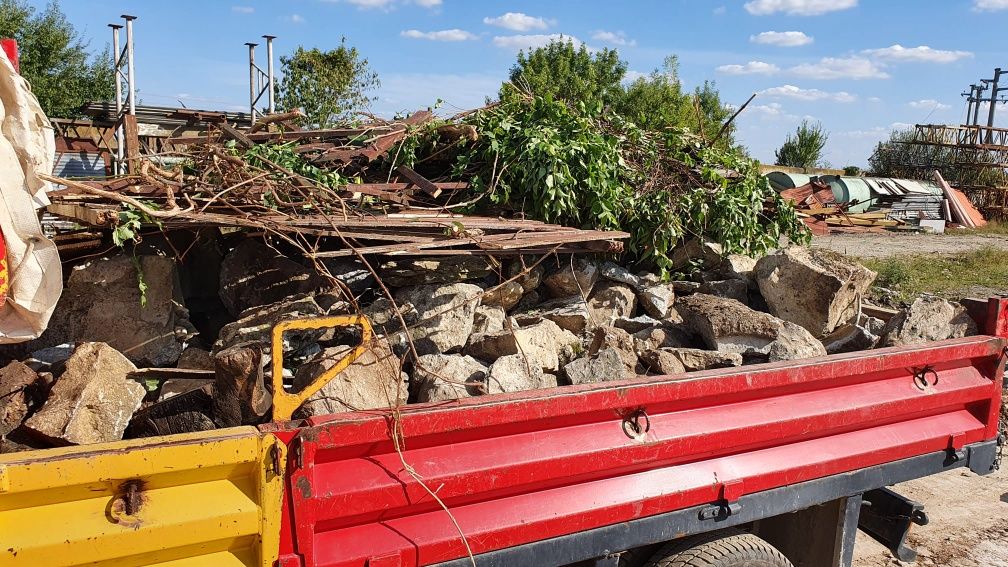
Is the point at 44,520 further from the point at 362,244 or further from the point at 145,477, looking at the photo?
the point at 362,244

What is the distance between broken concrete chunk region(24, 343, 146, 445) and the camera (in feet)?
8.11

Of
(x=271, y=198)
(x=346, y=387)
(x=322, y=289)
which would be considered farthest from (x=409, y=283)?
(x=346, y=387)

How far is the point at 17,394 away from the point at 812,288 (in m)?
3.89

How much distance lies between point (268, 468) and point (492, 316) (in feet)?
6.82

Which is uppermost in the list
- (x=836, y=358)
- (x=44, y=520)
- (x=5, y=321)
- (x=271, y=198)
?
(x=271, y=198)

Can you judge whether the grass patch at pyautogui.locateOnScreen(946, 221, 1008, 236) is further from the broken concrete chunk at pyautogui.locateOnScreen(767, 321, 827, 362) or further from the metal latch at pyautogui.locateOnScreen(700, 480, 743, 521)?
the metal latch at pyautogui.locateOnScreen(700, 480, 743, 521)

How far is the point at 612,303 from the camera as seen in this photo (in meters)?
4.46

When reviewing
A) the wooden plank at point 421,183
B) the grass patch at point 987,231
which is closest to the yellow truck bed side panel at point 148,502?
the wooden plank at point 421,183

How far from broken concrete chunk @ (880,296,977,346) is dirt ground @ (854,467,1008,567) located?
138cm

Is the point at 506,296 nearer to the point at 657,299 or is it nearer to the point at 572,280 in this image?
the point at 572,280

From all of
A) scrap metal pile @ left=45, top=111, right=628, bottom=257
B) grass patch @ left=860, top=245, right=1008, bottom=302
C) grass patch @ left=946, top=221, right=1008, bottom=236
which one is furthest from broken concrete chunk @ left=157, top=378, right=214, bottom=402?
grass patch @ left=946, top=221, right=1008, bottom=236

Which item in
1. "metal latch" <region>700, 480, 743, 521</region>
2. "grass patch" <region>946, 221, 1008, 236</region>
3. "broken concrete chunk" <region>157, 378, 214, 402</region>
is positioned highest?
"broken concrete chunk" <region>157, 378, 214, 402</region>

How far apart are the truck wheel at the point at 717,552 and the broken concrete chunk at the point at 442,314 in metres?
1.39

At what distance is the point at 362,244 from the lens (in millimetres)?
3504
